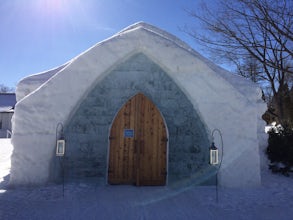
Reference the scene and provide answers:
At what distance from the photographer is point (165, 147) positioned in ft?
22.1

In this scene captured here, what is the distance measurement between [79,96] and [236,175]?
545 cm

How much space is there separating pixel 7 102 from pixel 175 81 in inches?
1083

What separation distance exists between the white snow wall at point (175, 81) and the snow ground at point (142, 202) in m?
0.74

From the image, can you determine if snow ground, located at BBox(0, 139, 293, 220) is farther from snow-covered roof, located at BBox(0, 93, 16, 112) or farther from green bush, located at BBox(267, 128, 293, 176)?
snow-covered roof, located at BBox(0, 93, 16, 112)

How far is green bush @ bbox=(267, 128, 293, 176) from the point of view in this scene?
8354mm

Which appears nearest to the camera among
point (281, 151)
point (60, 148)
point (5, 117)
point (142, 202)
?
point (142, 202)

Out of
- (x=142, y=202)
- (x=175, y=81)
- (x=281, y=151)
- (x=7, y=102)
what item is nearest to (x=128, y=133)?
(x=142, y=202)

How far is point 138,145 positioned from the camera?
6672 mm

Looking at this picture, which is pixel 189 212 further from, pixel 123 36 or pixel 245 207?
pixel 123 36

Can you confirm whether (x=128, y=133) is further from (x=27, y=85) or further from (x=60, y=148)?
(x=27, y=85)

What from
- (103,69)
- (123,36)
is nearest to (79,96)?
(103,69)

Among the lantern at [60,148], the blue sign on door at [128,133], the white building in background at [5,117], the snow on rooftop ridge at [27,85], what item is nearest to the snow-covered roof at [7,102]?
the white building in background at [5,117]

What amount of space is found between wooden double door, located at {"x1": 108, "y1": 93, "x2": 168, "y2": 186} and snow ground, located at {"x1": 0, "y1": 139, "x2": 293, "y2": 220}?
0.40 meters

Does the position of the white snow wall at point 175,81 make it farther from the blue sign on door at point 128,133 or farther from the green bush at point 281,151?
the green bush at point 281,151
